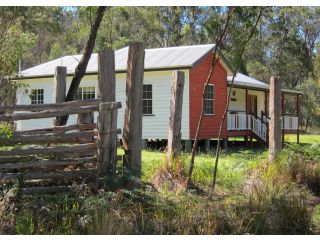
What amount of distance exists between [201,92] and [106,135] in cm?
1328

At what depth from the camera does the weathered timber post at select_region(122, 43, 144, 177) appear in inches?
336

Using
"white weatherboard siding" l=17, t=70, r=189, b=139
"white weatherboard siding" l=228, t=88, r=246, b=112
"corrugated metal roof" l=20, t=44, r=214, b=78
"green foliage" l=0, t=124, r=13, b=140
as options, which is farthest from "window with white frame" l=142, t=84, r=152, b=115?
"green foliage" l=0, t=124, r=13, b=140

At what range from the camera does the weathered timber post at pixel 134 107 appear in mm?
8531

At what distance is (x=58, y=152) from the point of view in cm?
793

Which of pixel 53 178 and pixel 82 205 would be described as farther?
pixel 53 178

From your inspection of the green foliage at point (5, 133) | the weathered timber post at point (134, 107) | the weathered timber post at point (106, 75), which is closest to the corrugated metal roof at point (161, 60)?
the weathered timber post at point (134, 107)

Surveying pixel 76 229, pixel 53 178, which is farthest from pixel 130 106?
pixel 76 229

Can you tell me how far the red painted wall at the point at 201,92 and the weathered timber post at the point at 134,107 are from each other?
1150cm

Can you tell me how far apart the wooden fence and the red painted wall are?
12119 mm

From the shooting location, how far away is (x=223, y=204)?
277 inches

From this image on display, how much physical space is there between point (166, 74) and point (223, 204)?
1362 cm

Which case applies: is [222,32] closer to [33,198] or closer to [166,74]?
[33,198]

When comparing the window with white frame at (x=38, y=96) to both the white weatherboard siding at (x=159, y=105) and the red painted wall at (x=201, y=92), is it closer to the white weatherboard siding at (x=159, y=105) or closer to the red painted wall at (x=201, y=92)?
the white weatherboard siding at (x=159, y=105)

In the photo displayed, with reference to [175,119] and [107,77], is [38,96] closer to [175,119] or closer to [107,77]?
[175,119]
